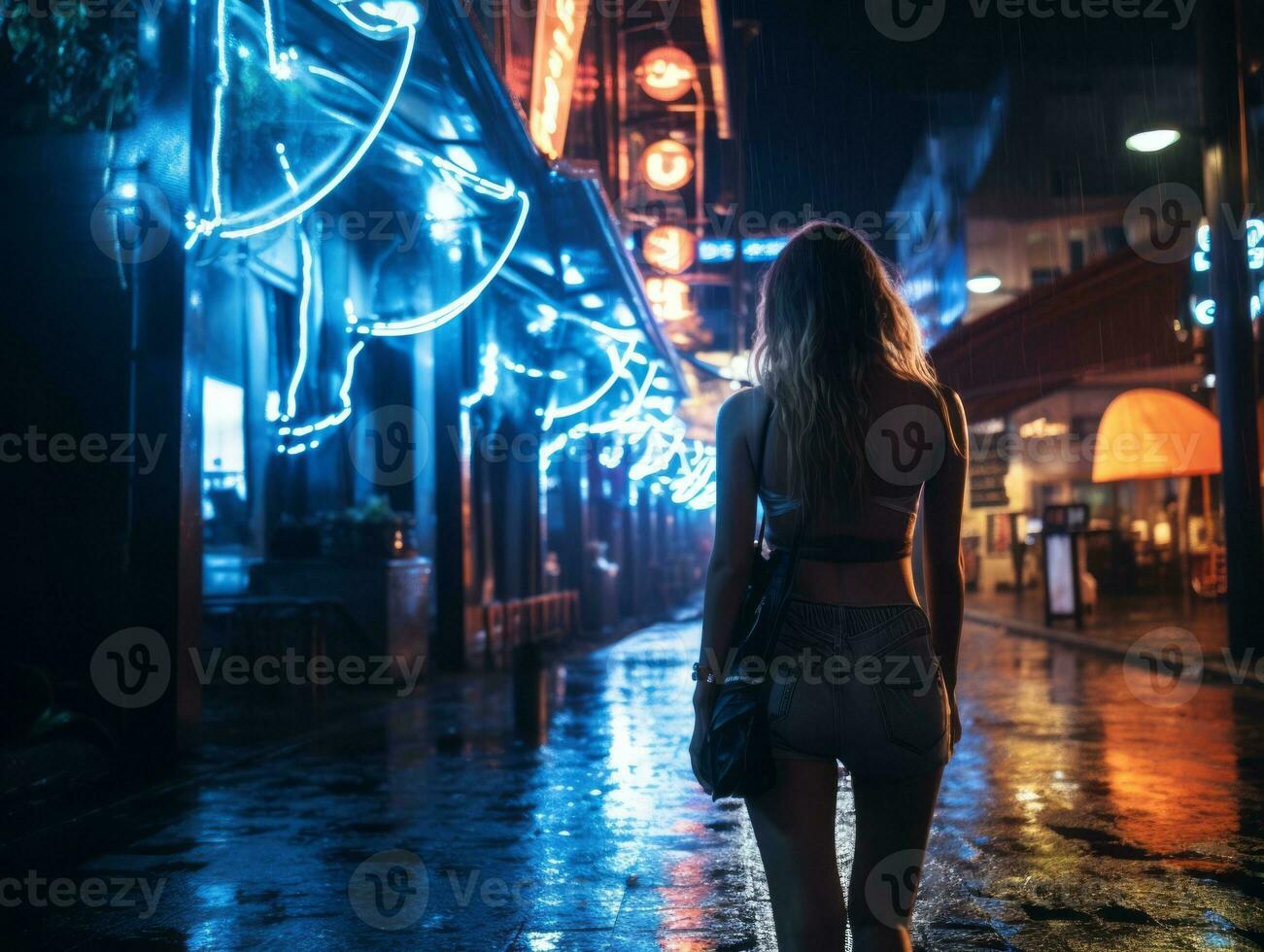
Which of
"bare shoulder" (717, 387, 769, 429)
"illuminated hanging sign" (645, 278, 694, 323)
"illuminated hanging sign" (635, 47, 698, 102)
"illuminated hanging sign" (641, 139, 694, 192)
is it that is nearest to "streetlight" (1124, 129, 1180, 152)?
"bare shoulder" (717, 387, 769, 429)

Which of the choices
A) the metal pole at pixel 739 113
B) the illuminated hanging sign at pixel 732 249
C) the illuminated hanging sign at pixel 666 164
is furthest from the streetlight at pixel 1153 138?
the metal pole at pixel 739 113

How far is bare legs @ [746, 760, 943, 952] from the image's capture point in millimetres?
2438

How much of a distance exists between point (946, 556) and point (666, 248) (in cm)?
2839

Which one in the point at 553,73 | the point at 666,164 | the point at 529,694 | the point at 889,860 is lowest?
the point at 529,694

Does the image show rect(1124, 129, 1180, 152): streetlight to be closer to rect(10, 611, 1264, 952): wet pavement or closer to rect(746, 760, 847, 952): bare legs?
rect(10, 611, 1264, 952): wet pavement

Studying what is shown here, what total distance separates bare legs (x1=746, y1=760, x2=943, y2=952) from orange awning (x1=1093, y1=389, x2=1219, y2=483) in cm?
1840

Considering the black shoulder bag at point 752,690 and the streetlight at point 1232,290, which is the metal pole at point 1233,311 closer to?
the streetlight at point 1232,290

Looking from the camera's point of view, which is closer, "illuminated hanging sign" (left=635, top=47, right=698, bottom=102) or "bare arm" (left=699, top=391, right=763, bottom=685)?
"bare arm" (left=699, top=391, right=763, bottom=685)

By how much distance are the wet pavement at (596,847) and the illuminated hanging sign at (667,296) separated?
21.1 metres

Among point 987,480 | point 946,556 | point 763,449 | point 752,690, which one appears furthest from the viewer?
point 987,480

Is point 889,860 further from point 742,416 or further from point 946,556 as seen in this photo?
point 742,416

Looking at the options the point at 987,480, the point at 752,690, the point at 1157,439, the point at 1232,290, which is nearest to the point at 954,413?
the point at 752,690

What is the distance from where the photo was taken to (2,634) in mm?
9141

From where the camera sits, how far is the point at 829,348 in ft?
8.85
